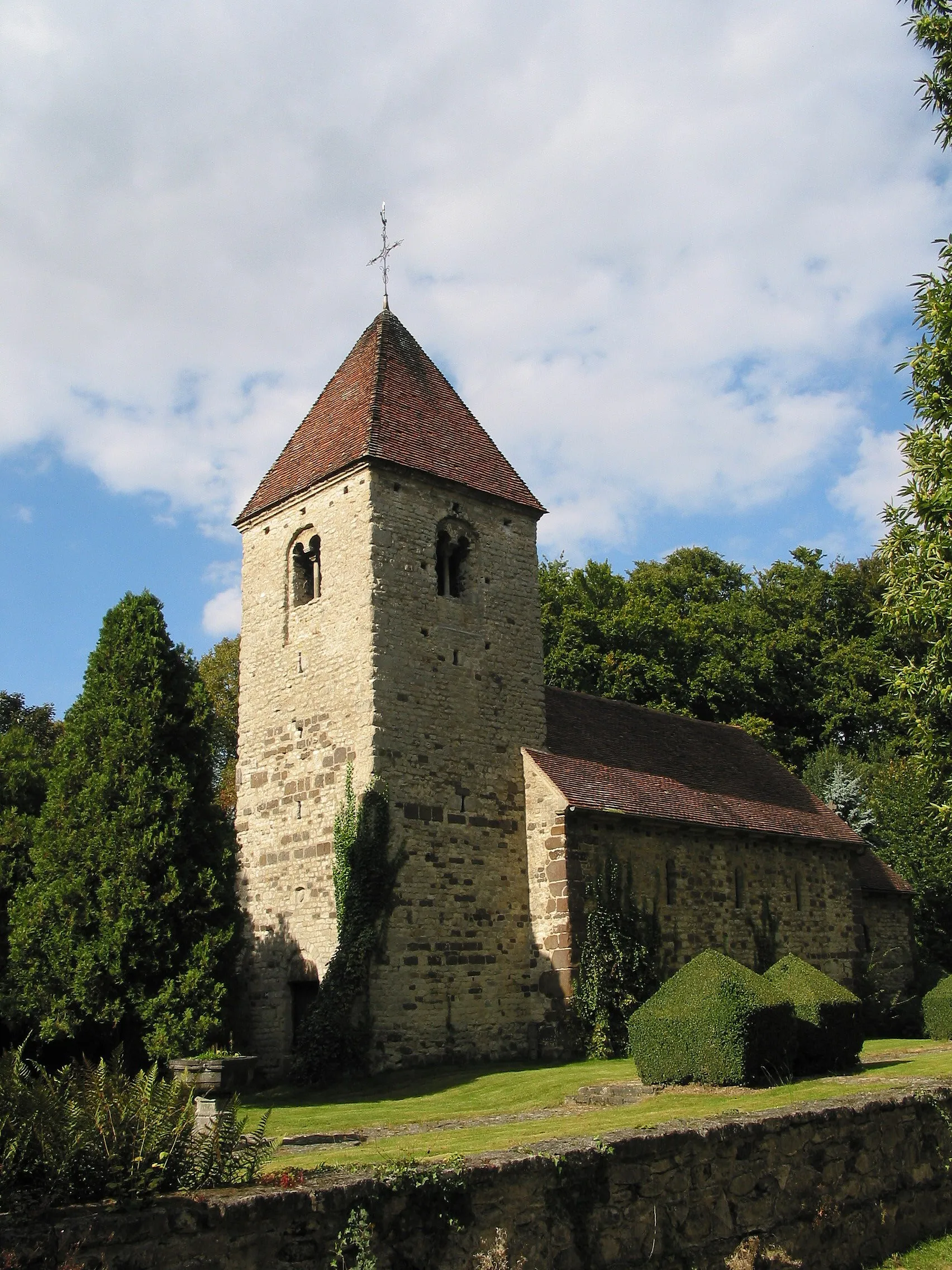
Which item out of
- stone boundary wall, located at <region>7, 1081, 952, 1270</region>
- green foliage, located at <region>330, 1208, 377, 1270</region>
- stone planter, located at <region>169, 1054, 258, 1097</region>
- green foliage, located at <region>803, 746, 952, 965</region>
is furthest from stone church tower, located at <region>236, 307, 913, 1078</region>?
green foliage, located at <region>330, 1208, 377, 1270</region>

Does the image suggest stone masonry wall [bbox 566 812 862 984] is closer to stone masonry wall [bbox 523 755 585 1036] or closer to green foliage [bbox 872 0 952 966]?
stone masonry wall [bbox 523 755 585 1036]

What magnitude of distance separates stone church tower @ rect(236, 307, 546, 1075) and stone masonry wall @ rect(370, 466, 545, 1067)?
0.04m

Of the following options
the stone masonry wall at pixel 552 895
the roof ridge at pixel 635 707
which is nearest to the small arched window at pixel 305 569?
the stone masonry wall at pixel 552 895

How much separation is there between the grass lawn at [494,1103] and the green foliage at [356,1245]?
Answer: 139 inches

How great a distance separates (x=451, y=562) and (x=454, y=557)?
121 mm

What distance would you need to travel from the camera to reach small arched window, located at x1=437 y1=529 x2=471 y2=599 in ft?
70.7

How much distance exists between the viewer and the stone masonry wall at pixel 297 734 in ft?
64.2

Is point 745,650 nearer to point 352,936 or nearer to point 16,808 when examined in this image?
point 352,936

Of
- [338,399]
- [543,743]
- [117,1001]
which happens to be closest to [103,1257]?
[117,1001]

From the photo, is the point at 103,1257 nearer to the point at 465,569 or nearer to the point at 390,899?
the point at 390,899

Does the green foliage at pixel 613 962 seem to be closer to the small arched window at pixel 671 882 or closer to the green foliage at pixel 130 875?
the small arched window at pixel 671 882

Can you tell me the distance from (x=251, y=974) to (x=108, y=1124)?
15970 millimetres

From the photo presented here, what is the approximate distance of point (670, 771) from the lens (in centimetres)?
2500

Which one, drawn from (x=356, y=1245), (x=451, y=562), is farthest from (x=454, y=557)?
(x=356, y=1245)
